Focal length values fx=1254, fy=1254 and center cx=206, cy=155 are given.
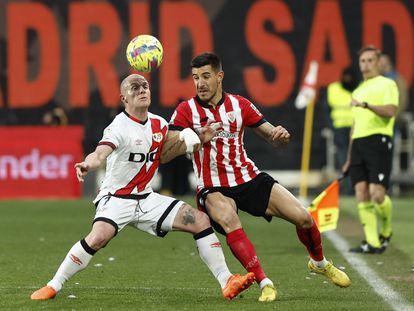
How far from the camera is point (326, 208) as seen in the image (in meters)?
13.8

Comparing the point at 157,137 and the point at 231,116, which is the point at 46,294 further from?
the point at 231,116

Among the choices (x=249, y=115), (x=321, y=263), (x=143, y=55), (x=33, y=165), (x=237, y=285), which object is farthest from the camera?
(x=33, y=165)

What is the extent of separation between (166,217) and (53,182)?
14.2 m

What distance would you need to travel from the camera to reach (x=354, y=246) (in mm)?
14203

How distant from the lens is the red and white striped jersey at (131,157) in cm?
948

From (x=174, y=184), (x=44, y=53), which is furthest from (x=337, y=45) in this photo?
(x=44, y=53)

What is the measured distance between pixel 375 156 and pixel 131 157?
475cm

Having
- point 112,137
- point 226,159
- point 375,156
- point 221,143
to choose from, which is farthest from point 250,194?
point 375,156

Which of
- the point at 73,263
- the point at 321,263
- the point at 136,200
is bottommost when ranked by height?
the point at 321,263

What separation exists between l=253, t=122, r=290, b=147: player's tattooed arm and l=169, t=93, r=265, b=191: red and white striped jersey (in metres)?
0.17

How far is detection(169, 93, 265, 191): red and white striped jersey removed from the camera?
9.81 m

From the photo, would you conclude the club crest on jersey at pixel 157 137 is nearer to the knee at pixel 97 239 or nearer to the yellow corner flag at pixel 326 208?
the knee at pixel 97 239

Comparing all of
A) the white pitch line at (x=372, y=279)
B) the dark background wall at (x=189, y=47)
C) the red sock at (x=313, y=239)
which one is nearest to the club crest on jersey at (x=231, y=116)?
the red sock at (x=313, y=239)

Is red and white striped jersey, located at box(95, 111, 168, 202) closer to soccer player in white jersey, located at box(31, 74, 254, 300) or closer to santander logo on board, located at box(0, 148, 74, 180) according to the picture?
soccer player in white jersey, located at box(31, 74, 254, 300)
